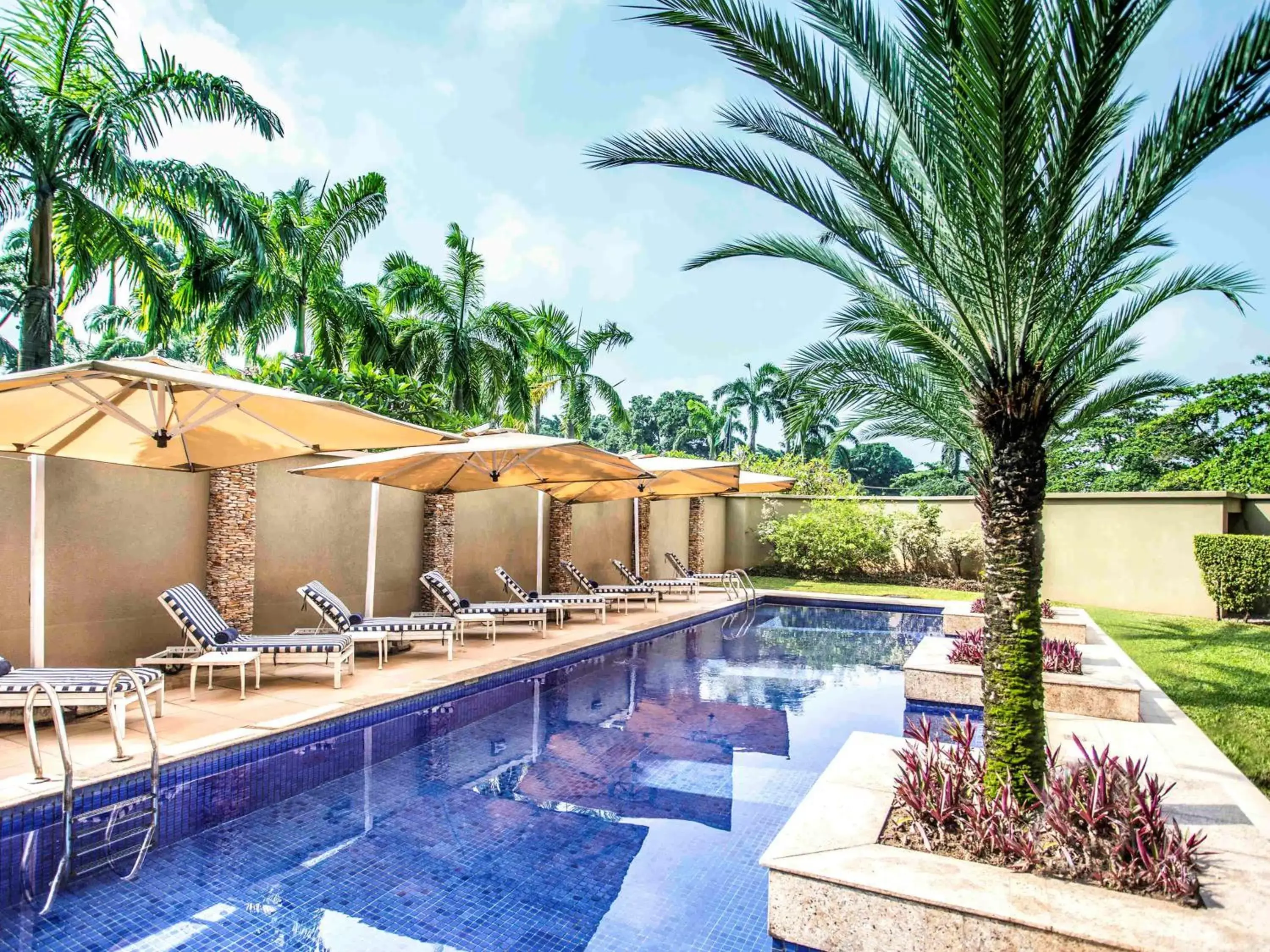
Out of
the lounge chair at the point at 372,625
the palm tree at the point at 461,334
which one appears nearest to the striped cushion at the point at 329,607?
the lounge chair at the point at 372,625

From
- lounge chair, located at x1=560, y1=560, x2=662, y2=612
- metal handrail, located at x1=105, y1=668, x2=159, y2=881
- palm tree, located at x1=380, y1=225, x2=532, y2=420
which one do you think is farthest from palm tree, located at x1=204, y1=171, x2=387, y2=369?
metal handrail, located at x1=105, y1=668, x2=159, y2=881

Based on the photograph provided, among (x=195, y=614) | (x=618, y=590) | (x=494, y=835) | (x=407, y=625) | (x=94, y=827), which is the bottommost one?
(x=494, y=835)

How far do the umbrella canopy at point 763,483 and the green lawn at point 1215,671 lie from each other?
5.95 m

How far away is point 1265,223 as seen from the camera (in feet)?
60.2

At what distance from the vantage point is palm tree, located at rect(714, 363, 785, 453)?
46562 millimetres

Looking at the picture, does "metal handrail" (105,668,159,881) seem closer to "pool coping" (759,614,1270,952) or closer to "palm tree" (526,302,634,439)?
"pool coping" (759,614,1270,952)

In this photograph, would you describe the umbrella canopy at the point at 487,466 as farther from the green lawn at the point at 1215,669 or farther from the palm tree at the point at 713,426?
the palm tree at the point at 713,426

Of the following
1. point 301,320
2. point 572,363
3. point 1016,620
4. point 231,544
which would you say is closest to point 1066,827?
point 1016,620

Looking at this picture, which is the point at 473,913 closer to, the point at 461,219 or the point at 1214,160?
the point at 1214,160

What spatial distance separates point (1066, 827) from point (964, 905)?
0.78 meters

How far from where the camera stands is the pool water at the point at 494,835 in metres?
3.61

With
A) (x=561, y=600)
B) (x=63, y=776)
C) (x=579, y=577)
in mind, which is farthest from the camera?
(x=579, y=577)

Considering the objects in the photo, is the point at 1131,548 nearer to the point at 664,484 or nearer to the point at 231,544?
the point at 664,484

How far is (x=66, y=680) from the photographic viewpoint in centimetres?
534
